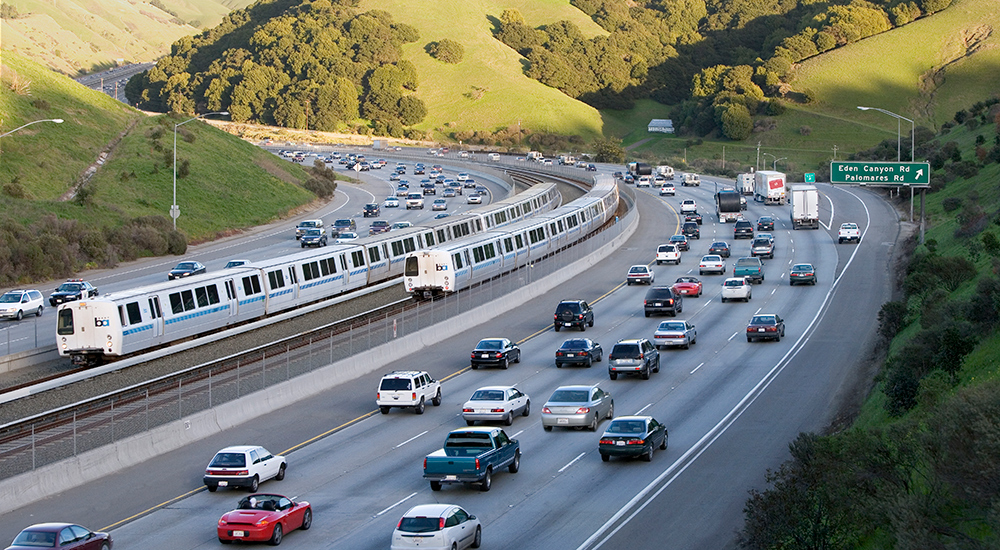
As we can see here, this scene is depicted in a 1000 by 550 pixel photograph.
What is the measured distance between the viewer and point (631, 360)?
4031 centimetres

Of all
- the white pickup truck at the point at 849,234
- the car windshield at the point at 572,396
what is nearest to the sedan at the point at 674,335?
the car windshield at the point at 572,396

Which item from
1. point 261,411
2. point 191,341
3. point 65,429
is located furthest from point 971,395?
point 191,341

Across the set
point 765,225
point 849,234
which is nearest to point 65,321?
point 849,234

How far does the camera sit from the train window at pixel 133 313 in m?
39.7

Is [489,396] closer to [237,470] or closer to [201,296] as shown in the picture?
[237,470]

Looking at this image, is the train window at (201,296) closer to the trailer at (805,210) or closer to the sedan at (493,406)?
the sedan at (493,406)

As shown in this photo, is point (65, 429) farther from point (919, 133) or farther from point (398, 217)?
point (919, 133)

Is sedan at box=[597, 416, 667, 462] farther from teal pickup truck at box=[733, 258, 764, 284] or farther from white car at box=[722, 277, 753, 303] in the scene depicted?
Result: teal pickup truck at box=[733, 258, 764, 284]

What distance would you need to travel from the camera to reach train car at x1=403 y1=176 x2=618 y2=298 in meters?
54.0

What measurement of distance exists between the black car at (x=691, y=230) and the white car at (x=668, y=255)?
964cm

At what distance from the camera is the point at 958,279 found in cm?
4638

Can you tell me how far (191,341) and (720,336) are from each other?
22168 millimetres

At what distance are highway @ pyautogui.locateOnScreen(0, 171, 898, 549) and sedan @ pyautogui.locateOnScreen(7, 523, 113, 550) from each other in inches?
91.3

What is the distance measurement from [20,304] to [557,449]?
3134 centimetres
